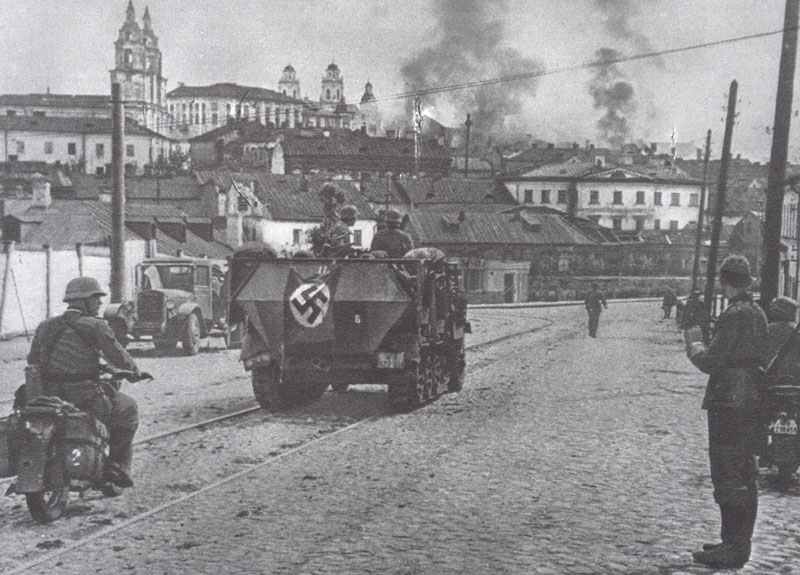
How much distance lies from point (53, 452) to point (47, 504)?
15.8 inches

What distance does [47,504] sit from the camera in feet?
27.1

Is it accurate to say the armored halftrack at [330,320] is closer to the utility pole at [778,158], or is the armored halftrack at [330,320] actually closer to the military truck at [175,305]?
the utility pole at [778,158]

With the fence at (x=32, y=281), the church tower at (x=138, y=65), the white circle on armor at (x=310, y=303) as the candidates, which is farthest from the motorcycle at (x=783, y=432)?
the church tower at (x=138, y=65)

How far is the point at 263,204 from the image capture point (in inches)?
3007

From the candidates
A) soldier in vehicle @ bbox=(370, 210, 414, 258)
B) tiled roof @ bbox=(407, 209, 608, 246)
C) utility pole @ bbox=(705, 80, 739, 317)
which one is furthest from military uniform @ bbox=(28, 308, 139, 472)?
tiled roof @ bbox=(407, 209, 608, 246)

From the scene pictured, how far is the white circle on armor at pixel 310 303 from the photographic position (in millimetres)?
14328

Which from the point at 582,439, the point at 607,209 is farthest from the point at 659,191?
the point at 582,439

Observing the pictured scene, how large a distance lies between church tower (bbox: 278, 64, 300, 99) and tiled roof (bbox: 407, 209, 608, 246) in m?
116

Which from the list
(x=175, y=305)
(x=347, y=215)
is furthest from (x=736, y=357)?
(x=175, y=305)

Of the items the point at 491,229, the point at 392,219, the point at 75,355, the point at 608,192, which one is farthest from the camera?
the point at 608,192

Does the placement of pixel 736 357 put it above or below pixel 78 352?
above

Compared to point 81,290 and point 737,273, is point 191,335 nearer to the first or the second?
point 81,290

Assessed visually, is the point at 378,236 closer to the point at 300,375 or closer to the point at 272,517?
the point at 300,375

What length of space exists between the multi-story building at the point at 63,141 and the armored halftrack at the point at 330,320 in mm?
110084
